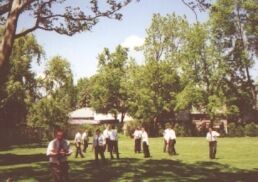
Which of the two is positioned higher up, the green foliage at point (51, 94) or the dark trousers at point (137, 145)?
the green foliage at point (51, 94)

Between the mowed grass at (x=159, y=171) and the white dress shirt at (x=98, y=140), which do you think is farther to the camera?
the white dress shirt at (x=98, y=140)

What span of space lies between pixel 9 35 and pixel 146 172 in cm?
1102

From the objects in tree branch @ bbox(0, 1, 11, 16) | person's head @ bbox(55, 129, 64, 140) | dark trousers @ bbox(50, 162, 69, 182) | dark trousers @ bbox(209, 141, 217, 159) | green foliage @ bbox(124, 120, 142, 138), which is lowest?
dark trousers @ bbox(50, 162, 69, 182)

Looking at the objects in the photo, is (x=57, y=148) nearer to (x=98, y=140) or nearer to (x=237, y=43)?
(x=98, y=140)

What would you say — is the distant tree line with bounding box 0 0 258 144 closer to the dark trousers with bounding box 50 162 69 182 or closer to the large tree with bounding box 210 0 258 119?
the large tree with bounding box 210 0 258 119

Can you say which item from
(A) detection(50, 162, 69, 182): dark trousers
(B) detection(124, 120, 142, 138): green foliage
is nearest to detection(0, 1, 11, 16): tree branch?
(A) detection(50, 162, 69, 182): dark trousers

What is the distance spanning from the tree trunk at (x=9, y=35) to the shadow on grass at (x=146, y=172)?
831cm

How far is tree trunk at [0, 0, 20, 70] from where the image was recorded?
44.3ft

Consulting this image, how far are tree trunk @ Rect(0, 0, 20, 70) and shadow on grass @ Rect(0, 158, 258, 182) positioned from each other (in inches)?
327

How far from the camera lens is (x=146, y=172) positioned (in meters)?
21.6

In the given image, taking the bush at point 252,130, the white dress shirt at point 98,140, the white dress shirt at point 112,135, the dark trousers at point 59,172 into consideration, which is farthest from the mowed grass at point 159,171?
the bush at point 252,130

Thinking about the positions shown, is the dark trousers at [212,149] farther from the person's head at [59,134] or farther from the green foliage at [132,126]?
the green foliage at [132,126]

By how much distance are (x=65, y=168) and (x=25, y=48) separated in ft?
152

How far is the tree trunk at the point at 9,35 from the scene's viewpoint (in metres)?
13.5
